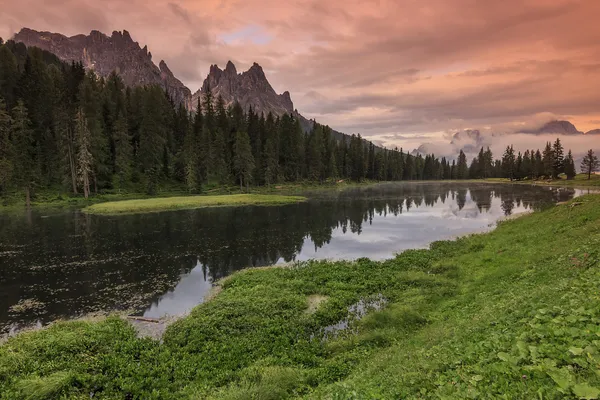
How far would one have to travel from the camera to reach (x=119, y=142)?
95875 mm

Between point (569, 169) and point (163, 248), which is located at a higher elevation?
point (569, 169)

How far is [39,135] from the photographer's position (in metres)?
87.1

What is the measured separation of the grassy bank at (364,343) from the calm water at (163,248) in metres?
5.09

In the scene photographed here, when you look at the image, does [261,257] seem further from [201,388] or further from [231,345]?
[201,388]

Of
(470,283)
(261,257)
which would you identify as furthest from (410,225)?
(470,283)

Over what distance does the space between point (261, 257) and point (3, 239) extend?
34.0 m

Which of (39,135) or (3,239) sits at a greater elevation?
(39,135)

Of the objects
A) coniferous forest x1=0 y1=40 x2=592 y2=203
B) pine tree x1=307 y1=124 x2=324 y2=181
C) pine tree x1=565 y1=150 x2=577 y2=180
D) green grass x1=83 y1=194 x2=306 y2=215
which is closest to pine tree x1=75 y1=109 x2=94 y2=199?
coniferous forest x1=0 y1=40 x2=592 y2=203

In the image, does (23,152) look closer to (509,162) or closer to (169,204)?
(169,204)

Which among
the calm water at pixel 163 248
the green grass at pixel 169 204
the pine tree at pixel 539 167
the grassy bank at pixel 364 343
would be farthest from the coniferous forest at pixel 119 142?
the grassy bank at pixel 364 343

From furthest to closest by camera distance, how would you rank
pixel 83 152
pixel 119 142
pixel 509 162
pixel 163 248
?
pixel 509 162 → pixel 119 142 → pixel 83 152 → pixel 163 248

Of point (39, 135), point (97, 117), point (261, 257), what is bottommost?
point (261, 257)

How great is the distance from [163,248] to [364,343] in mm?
28408

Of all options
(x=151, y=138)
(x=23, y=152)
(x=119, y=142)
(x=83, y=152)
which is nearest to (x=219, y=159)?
(x=151, y=138)
